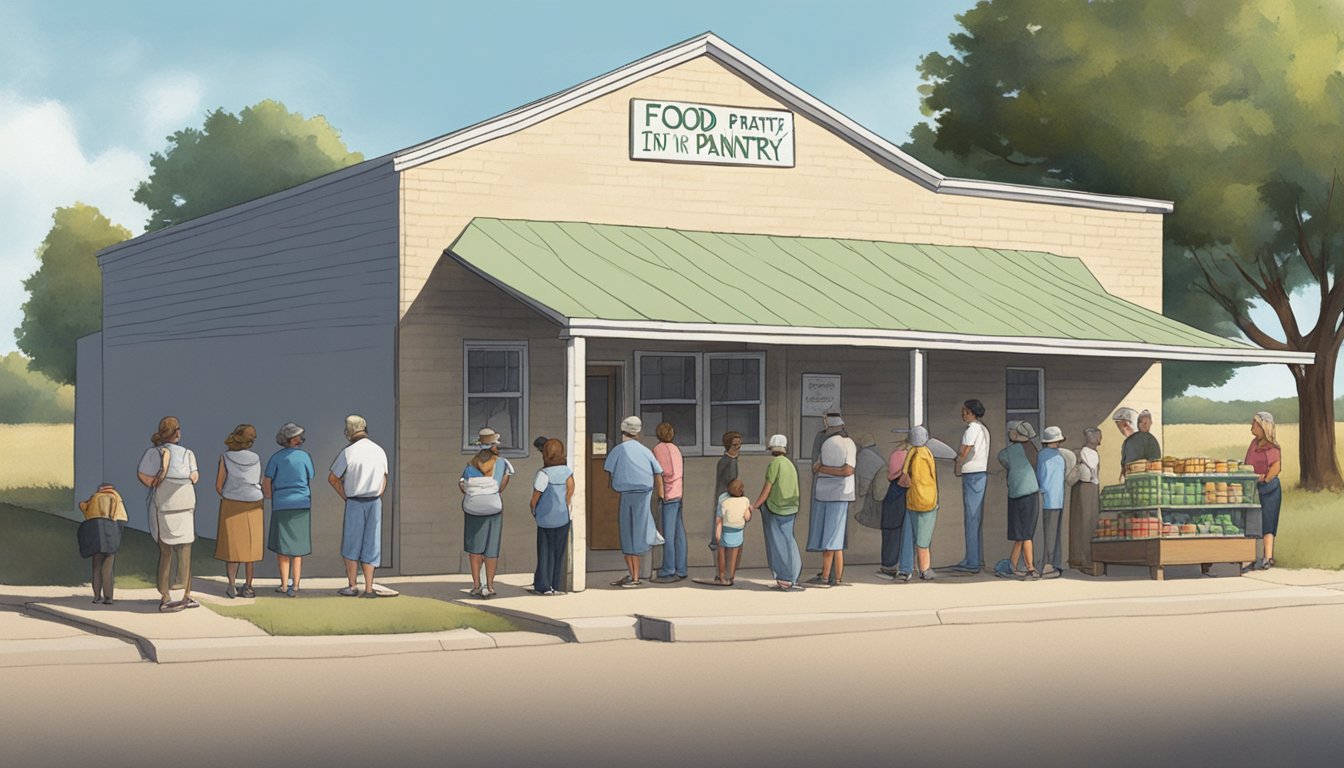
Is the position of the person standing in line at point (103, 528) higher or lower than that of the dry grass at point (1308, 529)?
higher

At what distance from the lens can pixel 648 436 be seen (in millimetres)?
22469

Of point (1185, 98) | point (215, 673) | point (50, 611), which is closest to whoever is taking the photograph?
point (215, 673)

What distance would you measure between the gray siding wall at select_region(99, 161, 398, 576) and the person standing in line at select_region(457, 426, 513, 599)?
9.81ft

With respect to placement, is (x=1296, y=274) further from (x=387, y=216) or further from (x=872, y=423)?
(x=387, y=216)

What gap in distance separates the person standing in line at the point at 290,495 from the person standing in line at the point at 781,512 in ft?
14.9

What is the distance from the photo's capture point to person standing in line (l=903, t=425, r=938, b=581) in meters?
19.7

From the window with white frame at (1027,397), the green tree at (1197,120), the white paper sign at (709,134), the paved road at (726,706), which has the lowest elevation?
the paved road at (726,706)

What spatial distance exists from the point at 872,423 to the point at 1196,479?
422 cm

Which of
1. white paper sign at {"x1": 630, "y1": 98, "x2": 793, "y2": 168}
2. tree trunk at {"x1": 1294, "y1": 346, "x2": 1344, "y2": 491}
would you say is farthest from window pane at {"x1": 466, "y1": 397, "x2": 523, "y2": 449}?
tree trunk at {"x1": 1294, "y1": 346, "x2": 1344, "y2": 491}

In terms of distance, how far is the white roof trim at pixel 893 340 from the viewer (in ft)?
62.2

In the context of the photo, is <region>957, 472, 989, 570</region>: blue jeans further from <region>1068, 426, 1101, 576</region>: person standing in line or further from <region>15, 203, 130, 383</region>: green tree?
<region>15, 203, 130, 383</region>: green tree

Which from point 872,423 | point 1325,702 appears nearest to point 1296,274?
point 872,423

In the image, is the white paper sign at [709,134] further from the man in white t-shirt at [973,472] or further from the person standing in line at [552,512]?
the person standing in line at [552,512]

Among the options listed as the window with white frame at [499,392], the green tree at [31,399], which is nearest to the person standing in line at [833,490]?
the window with white frame at [499,392]
